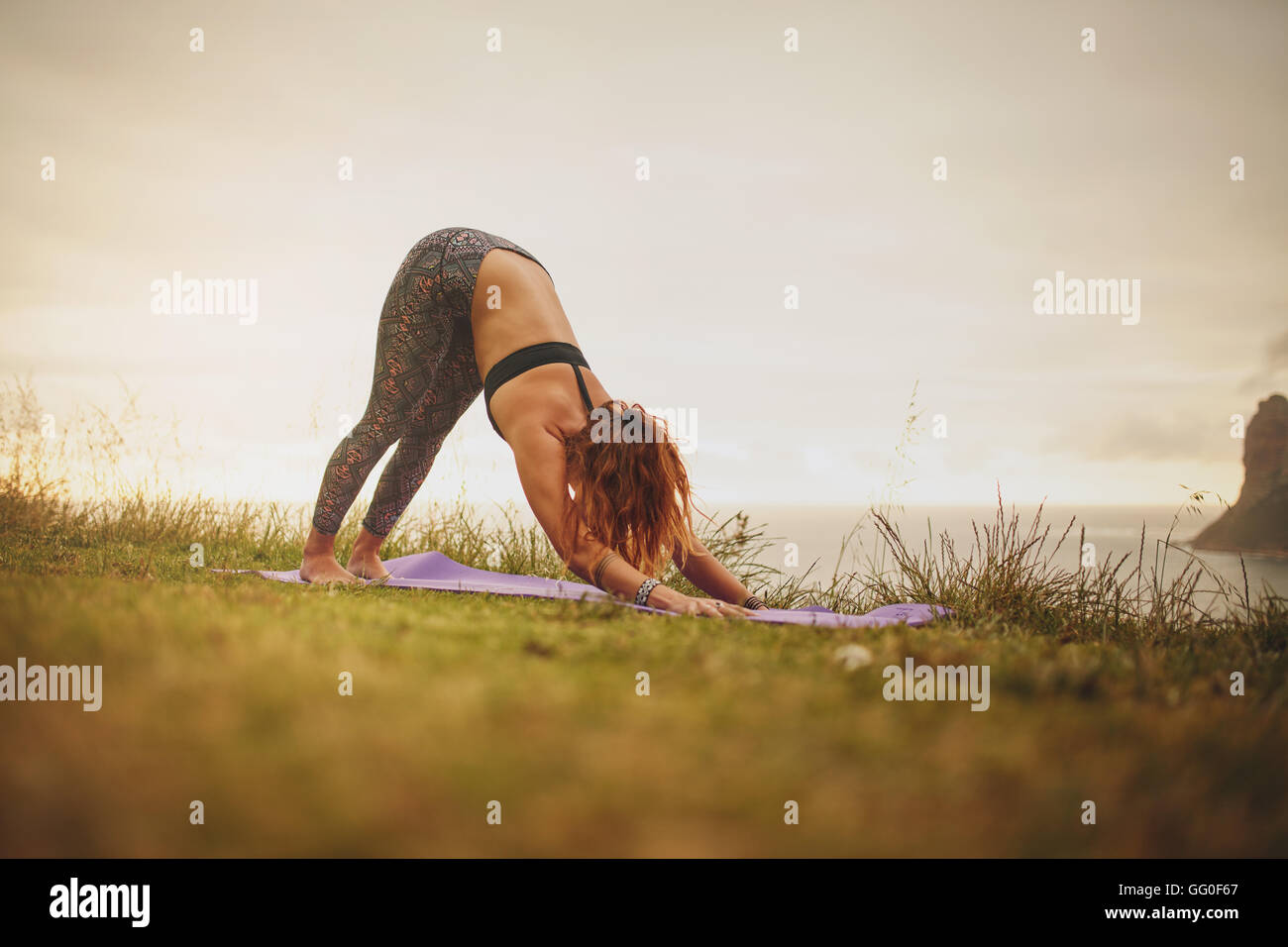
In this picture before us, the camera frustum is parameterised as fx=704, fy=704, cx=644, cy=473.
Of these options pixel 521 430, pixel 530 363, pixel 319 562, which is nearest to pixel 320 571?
pixel 319 562

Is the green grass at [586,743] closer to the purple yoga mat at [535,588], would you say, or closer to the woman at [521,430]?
the purple yoga mat at [535,588]

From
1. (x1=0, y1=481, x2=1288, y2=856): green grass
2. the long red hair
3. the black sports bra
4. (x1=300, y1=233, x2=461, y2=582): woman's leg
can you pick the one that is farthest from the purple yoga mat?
(x1=0, y1=481, x2=1288, y2=856): green grass

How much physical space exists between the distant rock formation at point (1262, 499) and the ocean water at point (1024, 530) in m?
0.11

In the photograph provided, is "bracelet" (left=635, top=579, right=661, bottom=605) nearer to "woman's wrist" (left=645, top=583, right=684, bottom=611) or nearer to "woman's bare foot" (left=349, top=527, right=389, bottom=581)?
"woman's wrist" (left=645, top=583, right=684, bottom=611)

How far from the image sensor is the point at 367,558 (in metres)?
3.90

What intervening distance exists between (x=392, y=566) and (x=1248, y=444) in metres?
11.3

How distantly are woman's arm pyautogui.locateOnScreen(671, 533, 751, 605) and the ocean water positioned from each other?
3.64ft

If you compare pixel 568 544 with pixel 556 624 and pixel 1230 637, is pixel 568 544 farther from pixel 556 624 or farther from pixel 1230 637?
pixel 1230 637
